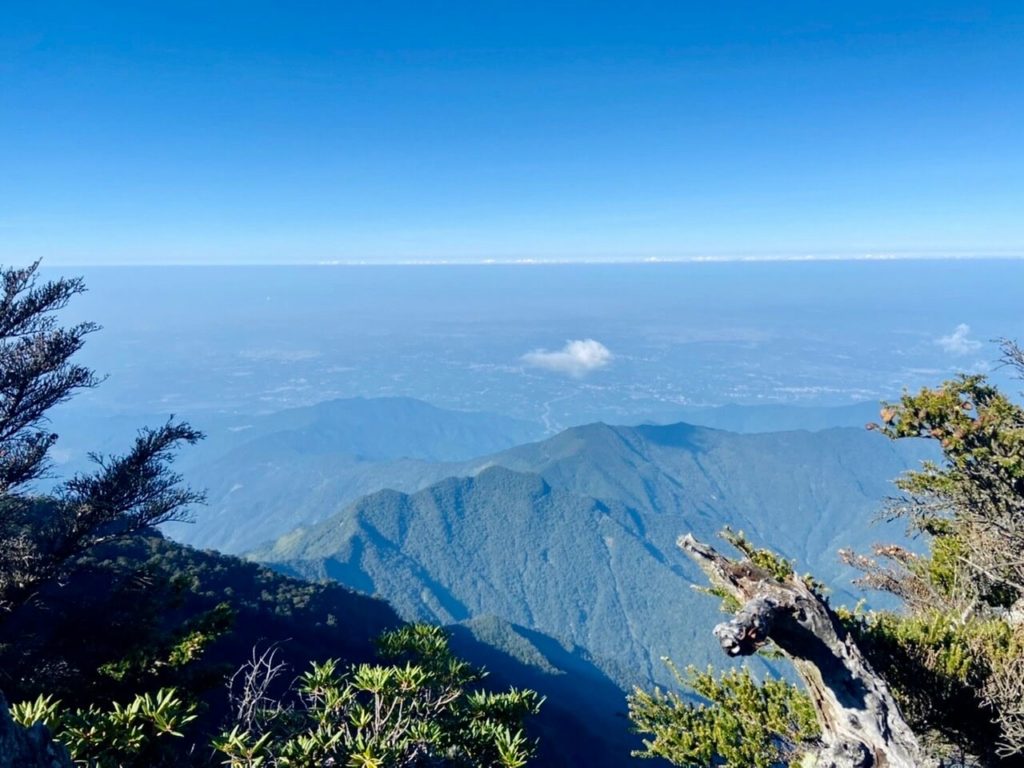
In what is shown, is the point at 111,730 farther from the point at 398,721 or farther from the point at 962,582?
the point at 962,582

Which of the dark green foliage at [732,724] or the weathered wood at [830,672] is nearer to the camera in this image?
the weathered wood at [830,672]

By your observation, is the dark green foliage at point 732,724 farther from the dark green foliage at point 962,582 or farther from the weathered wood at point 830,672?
the weathered wood at point 830,672

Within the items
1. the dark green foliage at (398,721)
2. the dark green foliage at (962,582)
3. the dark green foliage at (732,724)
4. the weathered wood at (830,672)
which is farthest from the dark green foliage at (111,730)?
the dark green foliage at (962,582)

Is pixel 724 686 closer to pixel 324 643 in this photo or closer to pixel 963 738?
pixel 963 738

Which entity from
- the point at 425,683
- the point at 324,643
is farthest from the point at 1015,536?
the point at 324,643

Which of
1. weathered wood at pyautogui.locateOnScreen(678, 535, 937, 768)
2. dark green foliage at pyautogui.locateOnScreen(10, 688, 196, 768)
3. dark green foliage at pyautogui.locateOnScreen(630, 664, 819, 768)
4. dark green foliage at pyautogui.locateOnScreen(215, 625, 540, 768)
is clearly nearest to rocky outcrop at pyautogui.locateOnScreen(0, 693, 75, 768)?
dark green foliage at pyautogui.locateOnScreen(10, 688, 196, 768)
